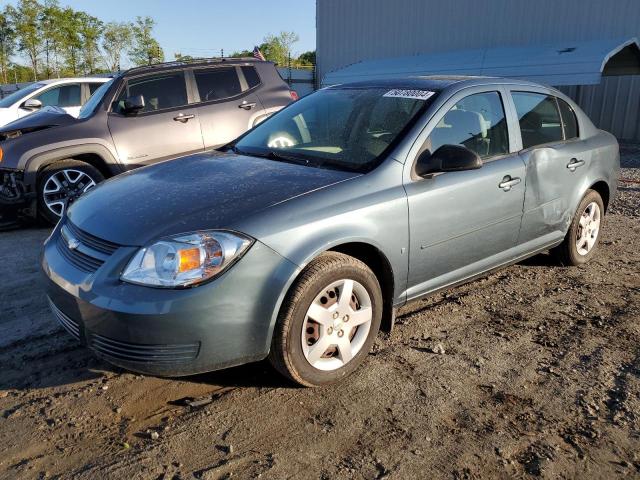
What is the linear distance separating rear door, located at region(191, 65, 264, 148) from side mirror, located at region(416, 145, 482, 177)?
4266 mm

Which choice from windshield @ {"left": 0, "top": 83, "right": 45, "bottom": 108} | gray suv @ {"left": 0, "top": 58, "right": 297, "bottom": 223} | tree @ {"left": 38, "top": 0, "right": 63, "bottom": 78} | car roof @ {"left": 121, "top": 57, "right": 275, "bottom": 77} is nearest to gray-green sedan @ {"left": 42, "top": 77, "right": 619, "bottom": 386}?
gray suv @ {"left": 0, "top": 58, "right": 297, "bottom": 223}

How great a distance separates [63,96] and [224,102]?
15.7ft

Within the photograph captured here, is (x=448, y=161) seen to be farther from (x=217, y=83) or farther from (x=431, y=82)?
(x=217, y=83)

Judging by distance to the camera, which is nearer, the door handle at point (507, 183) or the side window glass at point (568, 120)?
the door handle at point (507, 183)

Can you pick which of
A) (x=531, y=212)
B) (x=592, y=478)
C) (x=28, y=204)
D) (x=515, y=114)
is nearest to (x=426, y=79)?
(x=515, y=114)

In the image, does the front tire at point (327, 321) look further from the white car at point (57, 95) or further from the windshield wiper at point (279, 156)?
the white car at point (57, 95)

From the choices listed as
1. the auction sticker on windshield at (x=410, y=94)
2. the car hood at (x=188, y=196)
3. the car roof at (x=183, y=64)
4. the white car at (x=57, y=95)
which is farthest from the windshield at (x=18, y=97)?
the auction sticker on windshield at (x=410, y=94)

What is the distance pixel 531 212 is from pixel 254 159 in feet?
6.83

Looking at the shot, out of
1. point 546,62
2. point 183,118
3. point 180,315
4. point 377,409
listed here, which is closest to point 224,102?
point 183,118

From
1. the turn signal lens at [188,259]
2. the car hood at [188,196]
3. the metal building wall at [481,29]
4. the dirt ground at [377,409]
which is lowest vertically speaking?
the dirt ground at [377,409]

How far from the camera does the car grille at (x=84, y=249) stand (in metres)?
2.71

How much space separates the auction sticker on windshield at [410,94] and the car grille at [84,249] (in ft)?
7.00

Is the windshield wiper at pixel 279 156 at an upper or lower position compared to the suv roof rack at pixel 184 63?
lower

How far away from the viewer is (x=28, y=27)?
3503 cm
